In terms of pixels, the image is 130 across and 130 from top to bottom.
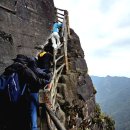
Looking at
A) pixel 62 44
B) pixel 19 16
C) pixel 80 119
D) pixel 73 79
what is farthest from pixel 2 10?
pixel 80 119

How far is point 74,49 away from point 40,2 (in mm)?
2684

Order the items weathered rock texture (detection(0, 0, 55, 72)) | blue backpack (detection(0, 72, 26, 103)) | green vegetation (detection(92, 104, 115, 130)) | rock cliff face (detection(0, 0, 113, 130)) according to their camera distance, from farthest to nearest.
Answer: green vegetation (detection(92, 104, 115, 130)) → weathered rock texture (detection(0, 0, 55, 72)) → rock cliff face (detection(0, 0, 113, 130)) → blue backpack (detection(0, 72, 26, 103))

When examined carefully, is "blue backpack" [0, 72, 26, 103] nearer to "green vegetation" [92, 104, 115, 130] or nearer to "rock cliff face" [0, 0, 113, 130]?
"rock cliff face" [0, 0, 113, 130]

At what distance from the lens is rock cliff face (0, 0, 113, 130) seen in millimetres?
9734

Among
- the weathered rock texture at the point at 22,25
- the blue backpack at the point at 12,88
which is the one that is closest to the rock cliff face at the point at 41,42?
the weathered rock texture at the point at 22,25

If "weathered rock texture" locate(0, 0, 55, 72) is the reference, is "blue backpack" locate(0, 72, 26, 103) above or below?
below

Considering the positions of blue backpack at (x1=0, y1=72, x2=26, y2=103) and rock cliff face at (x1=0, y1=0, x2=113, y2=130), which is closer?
blue backpack at (x1=0, y1=72, x2=26, y2=103)

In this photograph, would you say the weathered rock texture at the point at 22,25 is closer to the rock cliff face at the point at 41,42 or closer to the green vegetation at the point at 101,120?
the rock cliff face at the point at 41,42

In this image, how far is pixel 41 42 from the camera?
42.0 ft

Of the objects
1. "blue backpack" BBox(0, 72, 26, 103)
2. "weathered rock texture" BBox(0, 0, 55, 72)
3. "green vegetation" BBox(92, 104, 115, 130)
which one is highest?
"weathered rock texture" BBox(0, 0, 55, 72)

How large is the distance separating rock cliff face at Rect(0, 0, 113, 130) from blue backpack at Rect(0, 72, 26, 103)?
3200 millimetres

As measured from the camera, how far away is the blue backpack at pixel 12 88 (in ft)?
17.2

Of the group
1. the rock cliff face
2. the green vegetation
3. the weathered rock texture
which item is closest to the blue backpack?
the rock cliff face

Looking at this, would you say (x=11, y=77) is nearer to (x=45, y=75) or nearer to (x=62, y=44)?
(x=45, y=75)
